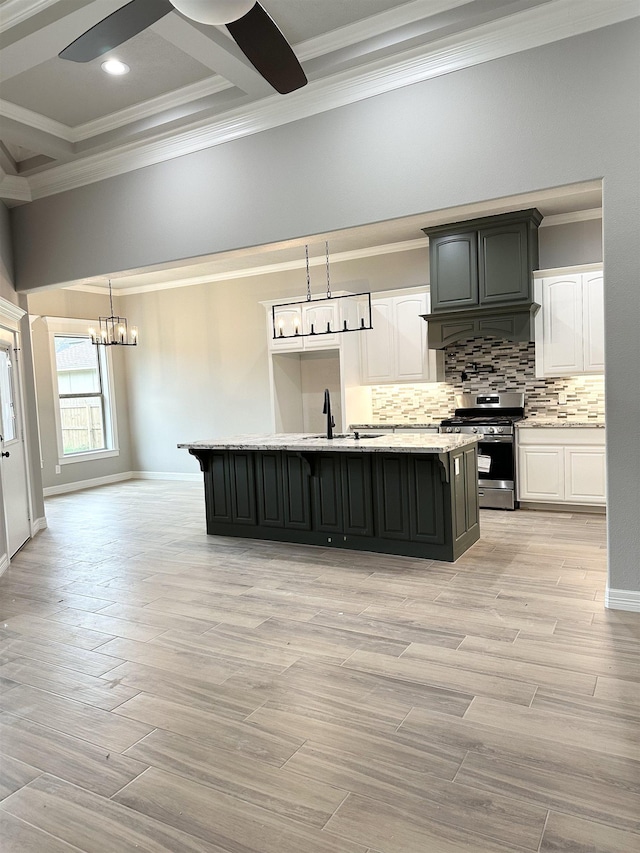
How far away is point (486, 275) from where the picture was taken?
6.12 meters

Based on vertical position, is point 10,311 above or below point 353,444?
above

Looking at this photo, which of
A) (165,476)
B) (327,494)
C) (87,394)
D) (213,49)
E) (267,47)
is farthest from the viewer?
(165,476)

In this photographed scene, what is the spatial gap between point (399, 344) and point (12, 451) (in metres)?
4.05

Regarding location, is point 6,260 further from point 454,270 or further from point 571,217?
point 571,217

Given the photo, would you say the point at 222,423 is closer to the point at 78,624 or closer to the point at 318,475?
the point at 318,475

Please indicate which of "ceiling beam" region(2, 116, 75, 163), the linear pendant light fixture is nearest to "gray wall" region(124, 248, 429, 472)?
the linear pendant light fixture

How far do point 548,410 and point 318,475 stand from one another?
117 inches

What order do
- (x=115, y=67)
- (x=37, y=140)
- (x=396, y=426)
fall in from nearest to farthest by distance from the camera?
1. (x=115, y=67)
2. (x=37, y=140)
3. (x=396, y=426)

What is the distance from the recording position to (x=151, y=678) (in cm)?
285

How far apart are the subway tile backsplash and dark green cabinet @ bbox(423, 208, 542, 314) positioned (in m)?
0.75

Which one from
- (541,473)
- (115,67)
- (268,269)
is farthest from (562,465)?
(115,67)

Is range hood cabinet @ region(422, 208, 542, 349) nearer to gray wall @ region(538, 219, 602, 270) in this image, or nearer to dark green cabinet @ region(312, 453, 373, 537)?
gray wall @ region(538, 219, 602, 270)

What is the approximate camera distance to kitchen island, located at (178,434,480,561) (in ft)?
14.6

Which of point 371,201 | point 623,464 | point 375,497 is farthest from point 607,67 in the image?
point 375,497
